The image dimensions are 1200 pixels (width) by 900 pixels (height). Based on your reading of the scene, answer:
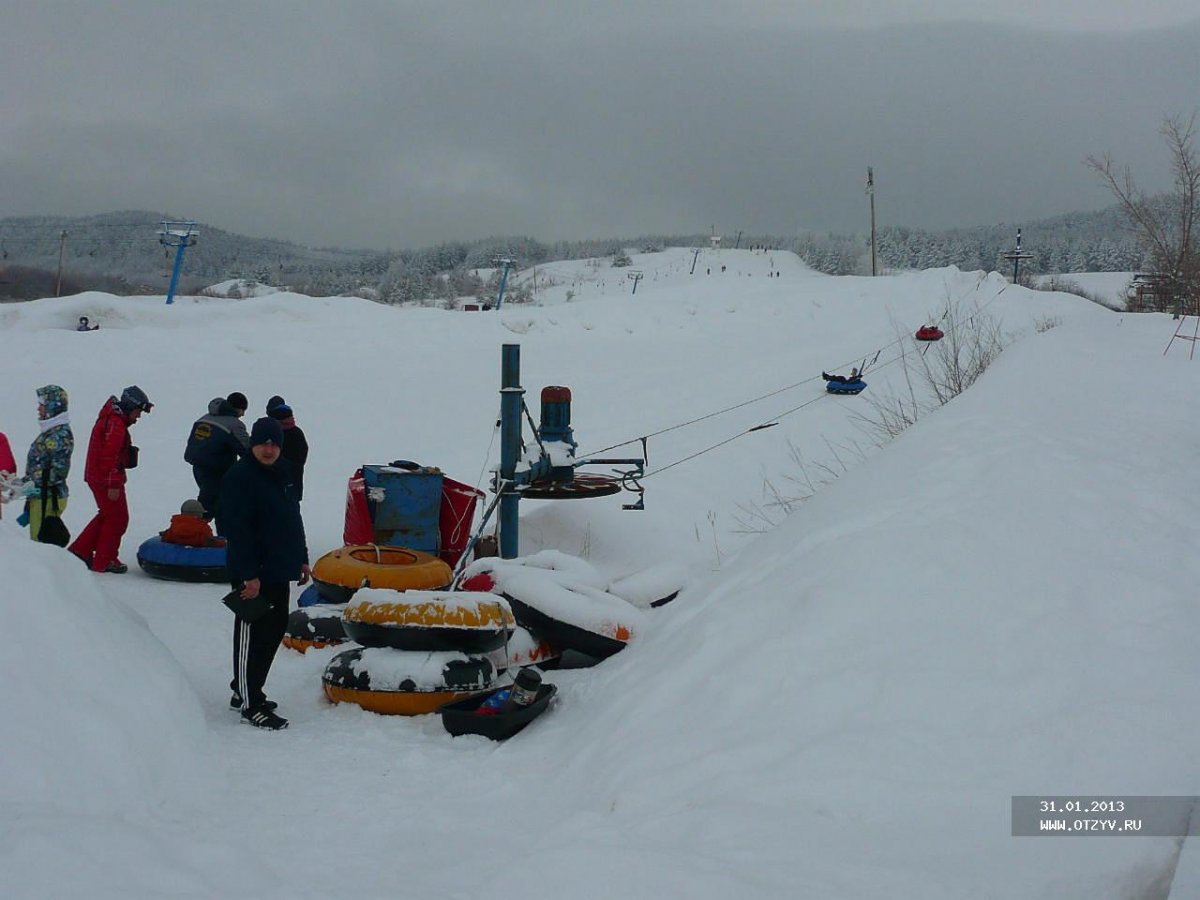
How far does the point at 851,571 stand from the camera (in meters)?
4.41

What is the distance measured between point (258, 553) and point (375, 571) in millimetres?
1648

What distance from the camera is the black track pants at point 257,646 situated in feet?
16.9

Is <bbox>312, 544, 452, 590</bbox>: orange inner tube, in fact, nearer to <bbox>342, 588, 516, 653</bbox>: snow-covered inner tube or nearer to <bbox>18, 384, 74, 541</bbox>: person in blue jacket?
<bbox>342, 588, 516, 653</bbox>: snow-covered inner tube

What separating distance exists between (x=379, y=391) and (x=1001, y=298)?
17.8 m

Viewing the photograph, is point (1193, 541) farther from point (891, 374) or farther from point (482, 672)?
point (891, 374)

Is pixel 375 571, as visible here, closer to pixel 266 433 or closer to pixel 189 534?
pixel 266 433

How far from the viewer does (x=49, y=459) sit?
25.5 ft

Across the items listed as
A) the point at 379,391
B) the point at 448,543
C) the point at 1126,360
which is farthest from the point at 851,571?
the point at 379,391

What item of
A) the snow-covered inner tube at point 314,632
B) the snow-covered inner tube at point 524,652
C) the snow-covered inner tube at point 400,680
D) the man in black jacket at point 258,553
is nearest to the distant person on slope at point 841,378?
the snow-covered inner tube at point 524,652

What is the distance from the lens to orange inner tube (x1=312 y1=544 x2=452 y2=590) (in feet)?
22.7

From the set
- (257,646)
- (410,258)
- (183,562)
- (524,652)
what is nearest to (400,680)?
(257,646)

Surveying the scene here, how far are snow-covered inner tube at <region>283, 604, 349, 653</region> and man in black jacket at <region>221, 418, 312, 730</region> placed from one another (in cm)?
130

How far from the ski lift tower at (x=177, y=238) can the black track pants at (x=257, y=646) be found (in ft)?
104

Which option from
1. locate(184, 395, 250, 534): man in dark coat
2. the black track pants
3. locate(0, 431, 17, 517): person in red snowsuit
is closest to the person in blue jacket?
locate(0, 431, 17, 517): person in red snowsuit
